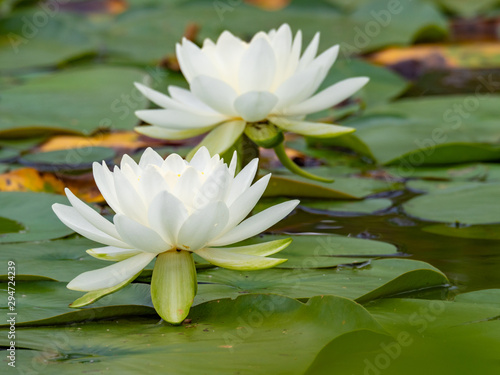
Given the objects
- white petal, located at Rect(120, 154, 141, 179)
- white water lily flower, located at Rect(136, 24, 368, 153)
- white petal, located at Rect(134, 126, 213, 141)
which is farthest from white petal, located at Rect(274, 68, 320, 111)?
white petal, located at Rect(120, 154, 141, 179)

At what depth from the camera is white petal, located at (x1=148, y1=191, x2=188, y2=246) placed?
1252 millimetres

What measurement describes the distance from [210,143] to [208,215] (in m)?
0.60

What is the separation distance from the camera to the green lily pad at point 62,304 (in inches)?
51.7

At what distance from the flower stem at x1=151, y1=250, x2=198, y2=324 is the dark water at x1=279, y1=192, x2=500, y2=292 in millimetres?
612

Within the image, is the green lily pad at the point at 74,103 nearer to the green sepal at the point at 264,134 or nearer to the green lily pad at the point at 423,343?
the green sepal at the point at 264,134

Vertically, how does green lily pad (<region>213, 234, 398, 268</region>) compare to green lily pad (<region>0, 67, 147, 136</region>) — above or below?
below

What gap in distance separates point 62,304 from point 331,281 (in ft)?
1.83

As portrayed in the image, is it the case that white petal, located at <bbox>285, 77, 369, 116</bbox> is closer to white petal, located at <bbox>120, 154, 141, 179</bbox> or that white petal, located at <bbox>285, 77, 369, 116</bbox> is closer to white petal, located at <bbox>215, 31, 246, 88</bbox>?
white petal, located at <bbox>215, 31, 246, 88</bbox>

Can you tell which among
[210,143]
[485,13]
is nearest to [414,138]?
[210,143]

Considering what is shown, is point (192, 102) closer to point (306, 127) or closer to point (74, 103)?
point (306, 127)

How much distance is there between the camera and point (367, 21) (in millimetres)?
4777

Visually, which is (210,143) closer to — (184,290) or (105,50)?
(184,290)

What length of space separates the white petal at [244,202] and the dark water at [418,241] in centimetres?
52

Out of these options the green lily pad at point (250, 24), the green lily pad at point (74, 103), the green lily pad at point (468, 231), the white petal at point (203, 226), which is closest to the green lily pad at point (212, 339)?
the white petal at point (203, 226)
